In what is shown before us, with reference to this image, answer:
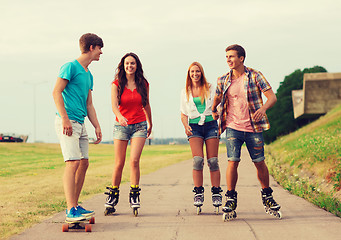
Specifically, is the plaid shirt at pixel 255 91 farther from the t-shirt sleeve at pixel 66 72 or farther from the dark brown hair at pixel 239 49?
the t-shirt sleeve at pixel 66 72

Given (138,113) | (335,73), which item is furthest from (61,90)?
(335,73)

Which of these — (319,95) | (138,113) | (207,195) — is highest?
(319,95)

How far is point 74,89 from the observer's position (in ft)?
17.8

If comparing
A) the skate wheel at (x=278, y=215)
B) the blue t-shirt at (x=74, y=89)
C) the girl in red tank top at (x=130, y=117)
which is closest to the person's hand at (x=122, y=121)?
the girl in red tank top at (x=130, y=117)

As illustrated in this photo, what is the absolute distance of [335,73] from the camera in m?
40.9

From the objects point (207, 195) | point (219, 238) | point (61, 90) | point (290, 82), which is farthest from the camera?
point (290, 82)

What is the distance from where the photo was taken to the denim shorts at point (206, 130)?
6.43 metres

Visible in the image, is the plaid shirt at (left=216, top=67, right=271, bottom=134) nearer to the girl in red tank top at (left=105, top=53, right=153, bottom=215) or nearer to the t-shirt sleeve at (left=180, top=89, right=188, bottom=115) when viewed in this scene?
the t-shirt sleeve at (left=180, top=89, right=188, bottom=115)

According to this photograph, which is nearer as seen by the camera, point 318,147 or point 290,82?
point 318,147

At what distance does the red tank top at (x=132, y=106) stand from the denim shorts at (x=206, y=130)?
0.77 metres

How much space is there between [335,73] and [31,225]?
130 ft

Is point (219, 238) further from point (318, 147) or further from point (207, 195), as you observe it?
point (318, 147)

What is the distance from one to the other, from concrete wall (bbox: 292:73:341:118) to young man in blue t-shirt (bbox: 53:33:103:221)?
37808 mm

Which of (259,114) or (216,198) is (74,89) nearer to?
(259,114)
